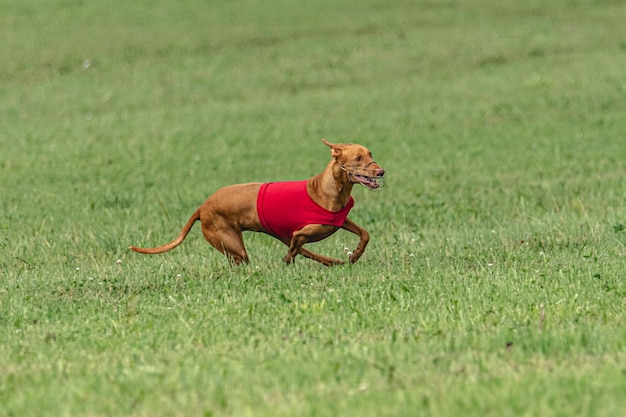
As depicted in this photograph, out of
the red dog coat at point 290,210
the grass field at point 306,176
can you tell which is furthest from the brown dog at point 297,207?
the grass field at point 306,176

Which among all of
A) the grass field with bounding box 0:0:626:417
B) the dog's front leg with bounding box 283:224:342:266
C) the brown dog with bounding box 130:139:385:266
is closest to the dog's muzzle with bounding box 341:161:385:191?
the brown dog with bounding box 130:139:385:266

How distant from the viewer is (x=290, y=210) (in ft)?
29.2

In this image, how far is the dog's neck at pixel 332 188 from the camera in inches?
347

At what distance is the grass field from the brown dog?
33 centimetres

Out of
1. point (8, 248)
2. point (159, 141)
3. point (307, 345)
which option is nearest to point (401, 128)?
point (159, 141)

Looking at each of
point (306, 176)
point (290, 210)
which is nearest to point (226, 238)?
point (290, 210)

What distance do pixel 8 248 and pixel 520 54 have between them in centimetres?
1878

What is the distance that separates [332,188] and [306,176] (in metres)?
7.58

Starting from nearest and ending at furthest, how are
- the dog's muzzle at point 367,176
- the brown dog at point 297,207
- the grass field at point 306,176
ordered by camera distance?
1. the grass field at point 306,176
2. the dog's muzzle at point 367,176
3. the brown dog at point 297,207

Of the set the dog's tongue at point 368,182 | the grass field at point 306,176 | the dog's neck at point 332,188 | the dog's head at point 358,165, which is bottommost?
the grass field at point 306,176

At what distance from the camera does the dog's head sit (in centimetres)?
846

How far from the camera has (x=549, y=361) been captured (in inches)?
229

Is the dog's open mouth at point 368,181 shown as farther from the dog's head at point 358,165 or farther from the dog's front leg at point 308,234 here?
the dog's front leg at point 308,234

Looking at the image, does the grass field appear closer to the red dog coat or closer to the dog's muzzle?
the red dog coat
